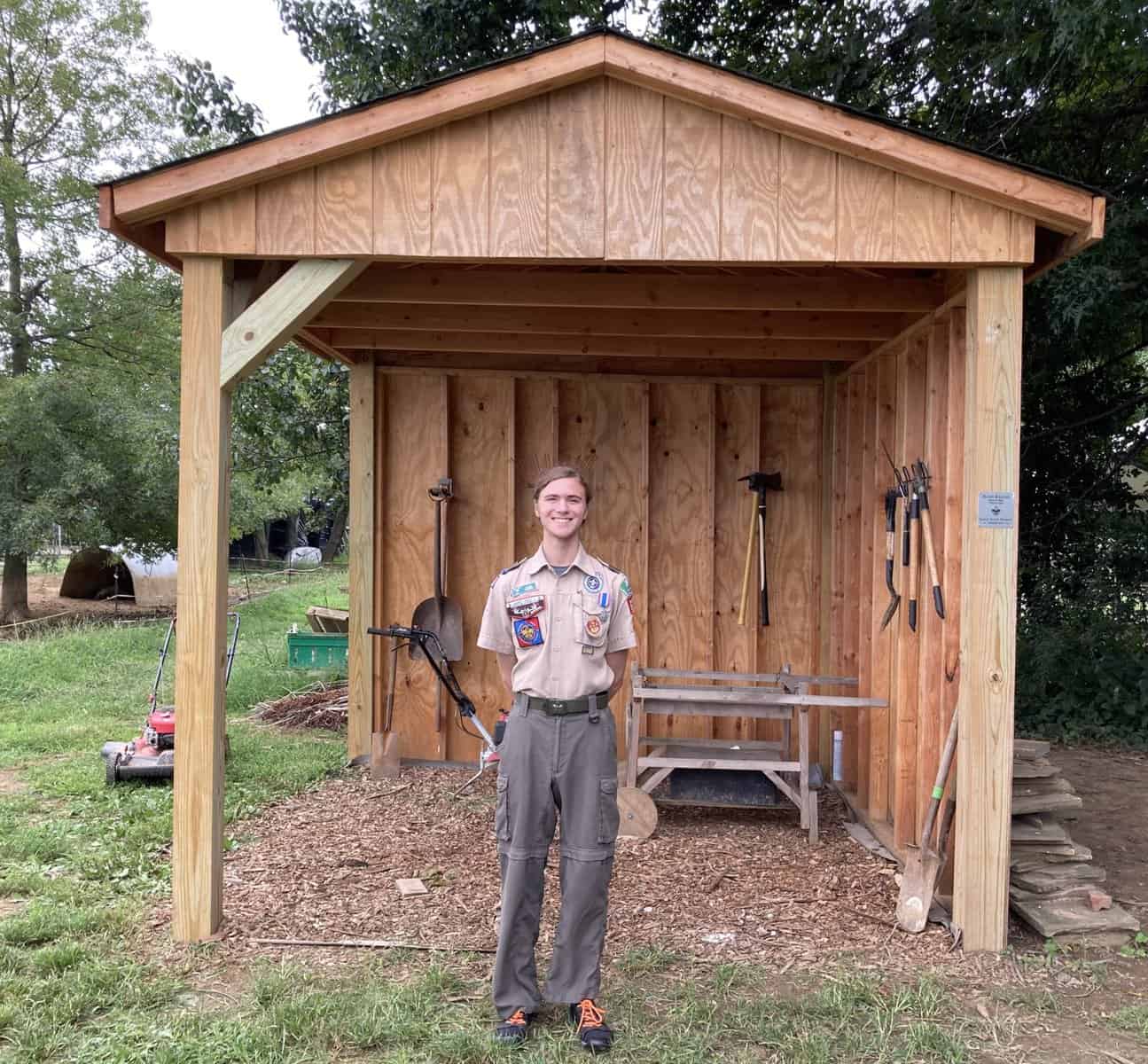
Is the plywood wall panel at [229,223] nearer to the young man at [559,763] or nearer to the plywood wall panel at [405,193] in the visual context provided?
the plywood wall panel at [405,193]

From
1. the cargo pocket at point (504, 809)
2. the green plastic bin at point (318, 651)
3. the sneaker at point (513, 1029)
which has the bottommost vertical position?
the sneaker at point (513, 1029)

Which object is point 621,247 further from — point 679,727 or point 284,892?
point 679,727

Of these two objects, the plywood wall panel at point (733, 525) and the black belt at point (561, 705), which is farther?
the plywood wall panel at point (733, 525)

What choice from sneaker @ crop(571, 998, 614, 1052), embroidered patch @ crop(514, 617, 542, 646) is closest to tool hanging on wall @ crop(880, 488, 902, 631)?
embroidered patch @ crop(514, 617, 542, 646)

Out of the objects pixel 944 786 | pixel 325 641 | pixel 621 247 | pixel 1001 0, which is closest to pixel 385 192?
pixel 621 247

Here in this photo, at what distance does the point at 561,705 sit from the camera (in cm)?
305

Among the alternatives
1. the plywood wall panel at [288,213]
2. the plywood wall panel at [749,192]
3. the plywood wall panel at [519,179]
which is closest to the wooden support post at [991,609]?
the plywood wall panel at [749,192]

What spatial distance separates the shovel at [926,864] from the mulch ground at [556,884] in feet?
0.26

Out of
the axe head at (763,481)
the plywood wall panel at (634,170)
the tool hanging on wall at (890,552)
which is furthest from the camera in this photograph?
the axe head at (763,481)

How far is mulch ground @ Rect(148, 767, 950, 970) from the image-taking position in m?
3.96

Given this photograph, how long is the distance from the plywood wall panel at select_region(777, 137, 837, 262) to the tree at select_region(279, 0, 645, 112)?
532 centimetres

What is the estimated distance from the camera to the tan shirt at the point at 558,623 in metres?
3.07

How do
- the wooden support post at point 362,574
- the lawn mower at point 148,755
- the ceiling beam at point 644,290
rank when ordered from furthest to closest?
the wooden support post at point 362,574, the lawn mower at point 148,755, the ceiling beam at point 644,290

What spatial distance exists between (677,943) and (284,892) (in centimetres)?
173
